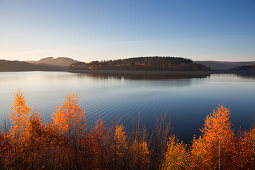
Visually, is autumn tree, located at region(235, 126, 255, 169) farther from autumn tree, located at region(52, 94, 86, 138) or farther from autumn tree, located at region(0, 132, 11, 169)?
autumn tree, located at region(0, 132, 11, 169)

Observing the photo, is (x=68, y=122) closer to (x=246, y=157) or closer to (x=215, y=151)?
(x=215, y=151)

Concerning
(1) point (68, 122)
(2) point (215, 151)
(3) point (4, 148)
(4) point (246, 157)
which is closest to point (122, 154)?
(2) point (215, 151)

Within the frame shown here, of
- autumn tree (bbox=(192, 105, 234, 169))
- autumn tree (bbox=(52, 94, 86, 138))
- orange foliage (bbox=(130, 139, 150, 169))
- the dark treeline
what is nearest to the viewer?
the dark treeline

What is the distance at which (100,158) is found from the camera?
16656 mm

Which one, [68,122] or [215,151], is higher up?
[68,122]

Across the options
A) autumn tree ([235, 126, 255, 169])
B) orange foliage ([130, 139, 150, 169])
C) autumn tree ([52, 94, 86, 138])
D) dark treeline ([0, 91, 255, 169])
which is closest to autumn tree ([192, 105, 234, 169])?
dark treeline ([0, 91, 255, 169])

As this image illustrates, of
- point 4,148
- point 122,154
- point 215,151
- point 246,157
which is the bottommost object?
point 122,154

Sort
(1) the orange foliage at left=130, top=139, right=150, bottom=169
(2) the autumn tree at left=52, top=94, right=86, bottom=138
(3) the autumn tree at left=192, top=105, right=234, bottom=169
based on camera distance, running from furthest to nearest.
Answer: (2) the autumn tree at left=52, top=94, right=86, bottom=138 < (1) the orange foliage at left=130, top=139, right=150, bottom=169 < (3) the autumn tree at left=192, top=105, right=234, bottom=169

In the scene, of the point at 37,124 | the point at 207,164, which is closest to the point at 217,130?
the point at 207,164

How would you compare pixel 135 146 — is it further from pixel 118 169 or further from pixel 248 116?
pixel 248 116

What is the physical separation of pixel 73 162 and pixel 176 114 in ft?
90.0

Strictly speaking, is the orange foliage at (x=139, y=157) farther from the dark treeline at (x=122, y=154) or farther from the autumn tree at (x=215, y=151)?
the autumn tree at (x=215, y=151)

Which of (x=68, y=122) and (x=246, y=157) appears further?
(x=68, y=122)

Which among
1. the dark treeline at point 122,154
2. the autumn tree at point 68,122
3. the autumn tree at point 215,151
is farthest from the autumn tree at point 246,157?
the autumn tree at point 68,122
